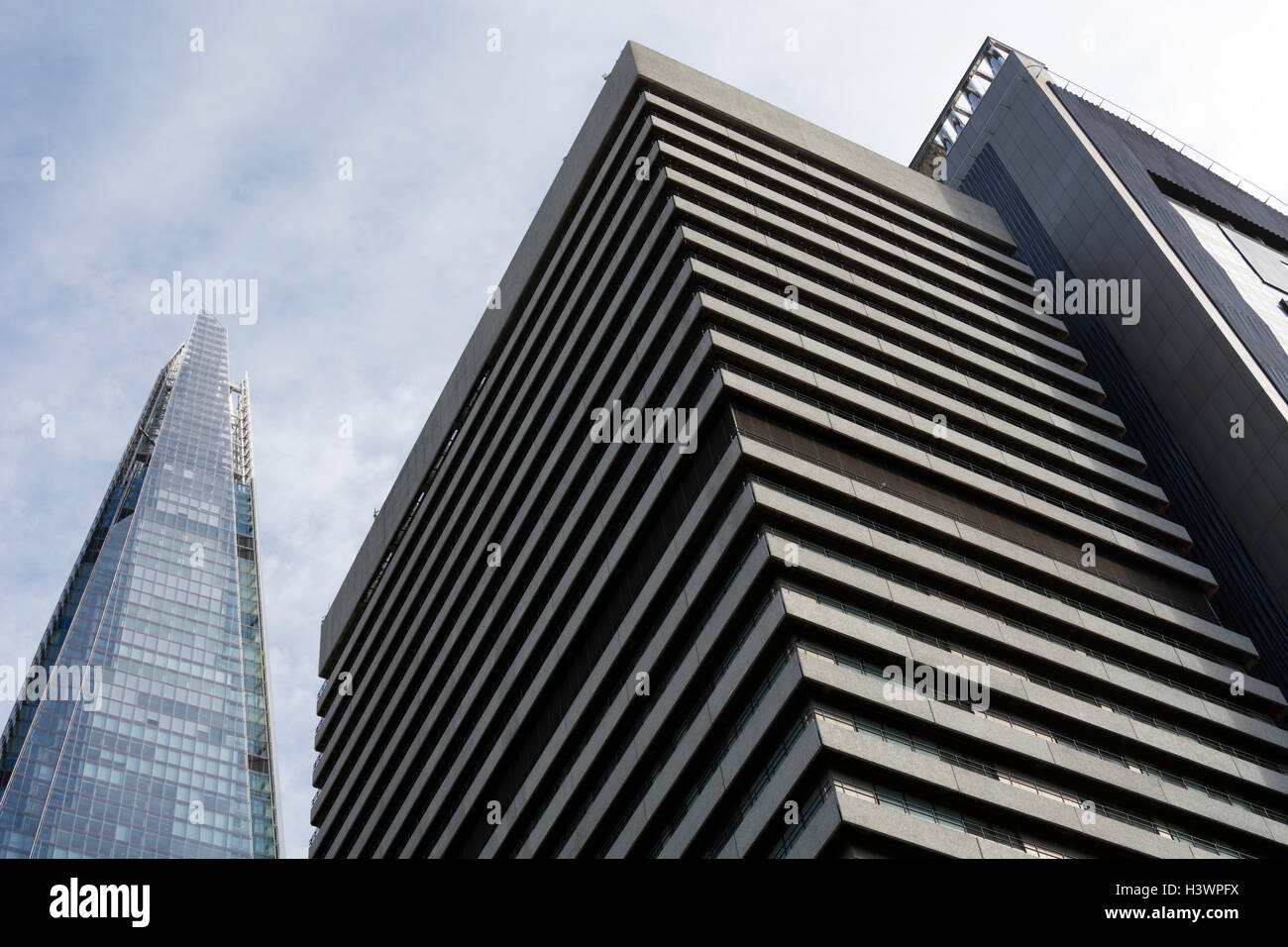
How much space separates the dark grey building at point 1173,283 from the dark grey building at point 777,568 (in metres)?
2.24

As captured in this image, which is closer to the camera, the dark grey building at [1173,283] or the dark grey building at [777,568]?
the dark grey building at [777,568]

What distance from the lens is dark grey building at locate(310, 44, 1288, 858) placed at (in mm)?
35344

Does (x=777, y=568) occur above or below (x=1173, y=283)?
below

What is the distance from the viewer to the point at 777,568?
3725cm

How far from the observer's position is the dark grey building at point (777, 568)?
3534 cm

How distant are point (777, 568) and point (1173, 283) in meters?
30.8

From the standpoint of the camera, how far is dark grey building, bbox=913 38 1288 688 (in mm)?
50875

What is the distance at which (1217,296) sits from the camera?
188ft

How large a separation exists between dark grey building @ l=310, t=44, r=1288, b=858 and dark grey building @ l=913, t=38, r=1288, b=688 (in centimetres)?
224

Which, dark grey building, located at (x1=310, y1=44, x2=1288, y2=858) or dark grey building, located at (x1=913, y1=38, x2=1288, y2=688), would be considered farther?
dark grey building, located at (x1=913, y1=38, x2=1288, y2=688)
